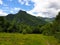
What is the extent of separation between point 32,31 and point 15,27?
16442mm

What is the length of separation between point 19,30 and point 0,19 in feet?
59.8

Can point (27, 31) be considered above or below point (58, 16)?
below

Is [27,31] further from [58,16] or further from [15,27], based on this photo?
[58,16]

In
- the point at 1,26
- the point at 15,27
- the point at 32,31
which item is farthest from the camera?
the point at 32,31

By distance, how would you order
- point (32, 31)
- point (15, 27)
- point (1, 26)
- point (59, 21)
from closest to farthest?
point (59, 21), point (1, 26), point (15, 27), point (32, 31)

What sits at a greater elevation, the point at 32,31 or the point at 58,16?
the point at 58,16

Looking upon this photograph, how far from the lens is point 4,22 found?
130125 mm

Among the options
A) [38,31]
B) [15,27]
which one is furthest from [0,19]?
[38,31]

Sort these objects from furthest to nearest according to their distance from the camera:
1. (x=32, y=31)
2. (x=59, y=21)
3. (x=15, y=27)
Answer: (x=32, y=31), (x=15, y=27), (x=59, y=21)

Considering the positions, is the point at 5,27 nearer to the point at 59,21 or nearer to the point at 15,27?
the point at 15,27

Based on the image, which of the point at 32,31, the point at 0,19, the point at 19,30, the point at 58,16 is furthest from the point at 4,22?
the point at 58,16

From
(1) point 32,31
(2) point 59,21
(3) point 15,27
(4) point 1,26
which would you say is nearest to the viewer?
(2) point 59,21

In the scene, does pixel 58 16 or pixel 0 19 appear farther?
pixel 0 19

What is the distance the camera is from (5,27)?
12838cm
